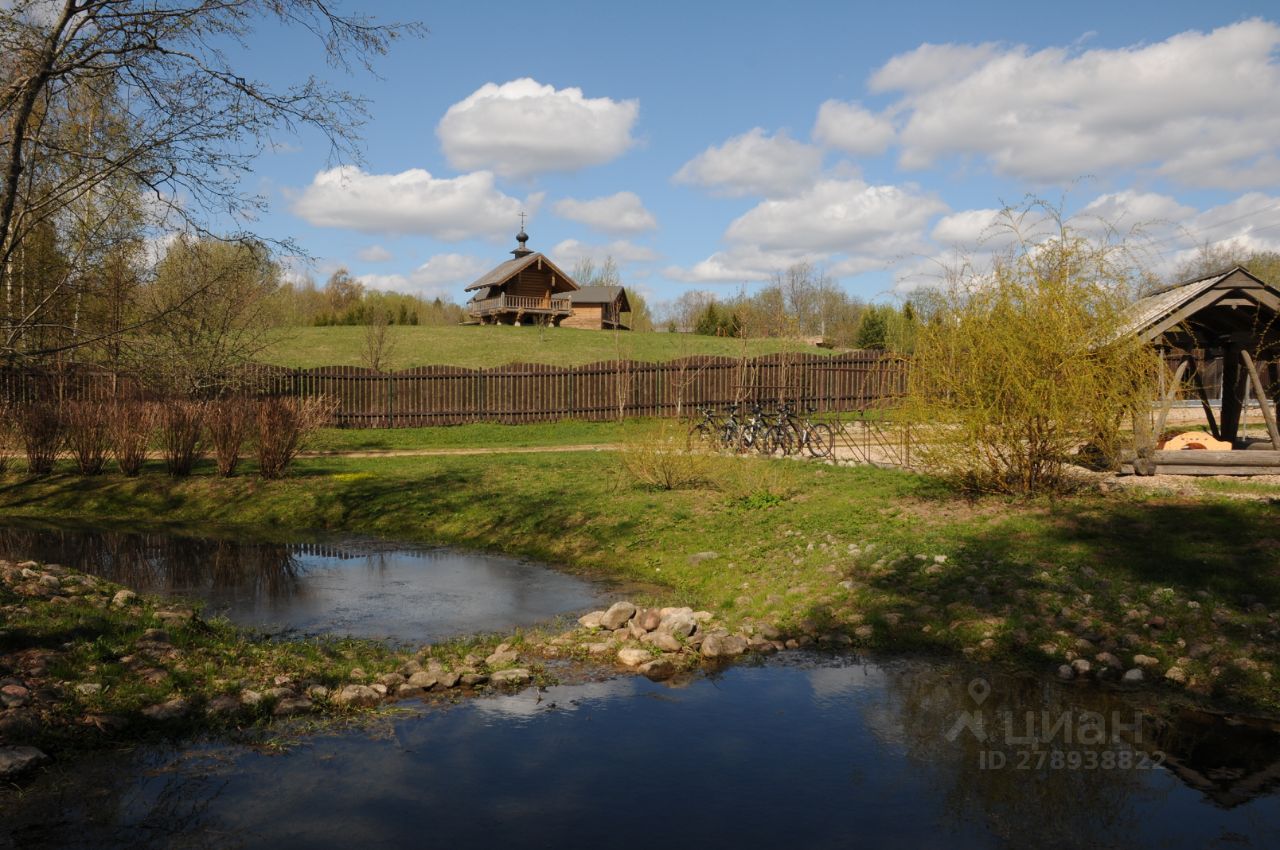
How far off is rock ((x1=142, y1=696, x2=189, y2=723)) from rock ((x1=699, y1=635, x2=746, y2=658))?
3.90 m

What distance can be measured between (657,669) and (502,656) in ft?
4.10

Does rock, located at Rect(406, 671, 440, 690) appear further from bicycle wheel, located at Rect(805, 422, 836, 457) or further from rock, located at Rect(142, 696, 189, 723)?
bicycle wheel, located at Rect(805, 422, 836, 457)

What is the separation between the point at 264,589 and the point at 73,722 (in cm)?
479

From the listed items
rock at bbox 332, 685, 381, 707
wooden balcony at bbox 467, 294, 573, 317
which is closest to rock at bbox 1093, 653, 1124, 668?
rock at bbox 332, 685, 381, 707

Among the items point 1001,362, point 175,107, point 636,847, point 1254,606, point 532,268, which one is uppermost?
point 532,268

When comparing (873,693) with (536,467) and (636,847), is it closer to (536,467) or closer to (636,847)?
(636,847)

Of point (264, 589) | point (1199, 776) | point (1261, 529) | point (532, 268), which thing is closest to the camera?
point (1199, 776)

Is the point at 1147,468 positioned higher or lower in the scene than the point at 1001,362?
lower

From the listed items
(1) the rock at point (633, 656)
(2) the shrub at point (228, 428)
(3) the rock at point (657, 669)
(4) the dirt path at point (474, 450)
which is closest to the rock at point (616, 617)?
(1) the rock at point (633, 656)

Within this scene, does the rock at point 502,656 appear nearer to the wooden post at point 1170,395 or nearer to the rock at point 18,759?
the rock at point 18,759

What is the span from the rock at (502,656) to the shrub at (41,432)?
13260 mm

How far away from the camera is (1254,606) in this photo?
763 centimetres

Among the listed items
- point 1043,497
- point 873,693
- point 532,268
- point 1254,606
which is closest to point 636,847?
point 873,693

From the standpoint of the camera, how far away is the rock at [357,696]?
6598 mm
